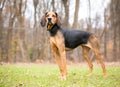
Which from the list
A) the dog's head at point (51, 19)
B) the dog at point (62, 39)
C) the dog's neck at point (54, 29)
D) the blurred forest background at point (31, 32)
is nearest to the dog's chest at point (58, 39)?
the dog at point (62, 39)

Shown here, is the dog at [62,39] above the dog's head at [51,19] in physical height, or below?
below

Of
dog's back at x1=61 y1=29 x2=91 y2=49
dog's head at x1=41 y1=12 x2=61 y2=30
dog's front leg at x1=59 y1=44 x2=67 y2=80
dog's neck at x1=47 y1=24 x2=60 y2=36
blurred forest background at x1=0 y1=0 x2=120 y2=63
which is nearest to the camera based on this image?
dog's front leg at x1=59 y1=44 x2=67 y2=80

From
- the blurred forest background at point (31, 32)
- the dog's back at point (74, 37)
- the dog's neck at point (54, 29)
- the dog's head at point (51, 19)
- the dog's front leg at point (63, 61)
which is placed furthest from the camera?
the blurred forest background at point (31, 32)

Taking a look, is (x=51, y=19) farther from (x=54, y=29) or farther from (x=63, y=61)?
(x=63, y=61)

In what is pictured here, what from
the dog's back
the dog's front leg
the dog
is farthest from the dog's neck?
the dog's front leg

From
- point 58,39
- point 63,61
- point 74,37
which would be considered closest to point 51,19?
point 58,39

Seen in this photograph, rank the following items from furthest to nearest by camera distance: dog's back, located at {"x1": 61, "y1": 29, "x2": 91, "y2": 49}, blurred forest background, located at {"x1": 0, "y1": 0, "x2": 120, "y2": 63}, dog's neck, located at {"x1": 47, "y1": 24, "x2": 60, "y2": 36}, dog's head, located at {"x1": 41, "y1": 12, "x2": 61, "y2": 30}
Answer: blurred forest background, located at {"x1": 0, "y1": 0, "x2": 120, "y2": 63} < dog's back, located at {"x1": 61, "y1": 29, "x2": 91, "y2": 49} < dog's neck, located at {"x1": 47, "y1": 24, "x2": 60, "y2": 36} < dog's head, located at {"x1": 41, "y1": 12, "x2": 61, "y2": 30}

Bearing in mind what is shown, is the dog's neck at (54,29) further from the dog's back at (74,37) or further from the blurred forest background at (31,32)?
the blurred forest background at (31,32)

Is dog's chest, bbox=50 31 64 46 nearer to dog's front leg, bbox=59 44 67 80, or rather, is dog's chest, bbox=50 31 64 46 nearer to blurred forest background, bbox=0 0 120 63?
dog's front leg, bbox=59 44 67 80

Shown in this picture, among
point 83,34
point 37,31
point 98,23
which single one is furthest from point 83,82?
point 98,23

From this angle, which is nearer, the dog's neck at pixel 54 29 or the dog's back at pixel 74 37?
the dog's neck at pixel 54 29

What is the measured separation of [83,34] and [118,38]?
71.6 feet

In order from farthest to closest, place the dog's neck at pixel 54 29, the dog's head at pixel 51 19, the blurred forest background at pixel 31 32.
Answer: the blurred forest background at pixel 31 32 < the dog's neck at pixel 54 29 < the dog's head at pixel 51 19

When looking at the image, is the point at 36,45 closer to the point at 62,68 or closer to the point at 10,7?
the point at 10,7
